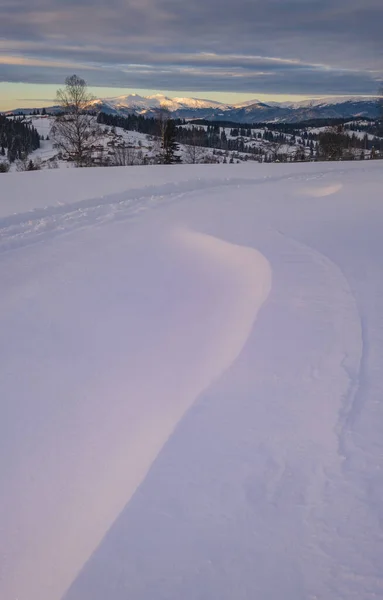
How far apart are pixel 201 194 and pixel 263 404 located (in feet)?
29.0

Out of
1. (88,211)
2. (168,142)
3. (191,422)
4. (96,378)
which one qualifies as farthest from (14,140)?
(191,422)

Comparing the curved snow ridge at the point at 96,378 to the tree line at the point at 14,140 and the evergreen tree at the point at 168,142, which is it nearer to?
the evergreen tree at the point at 168,142

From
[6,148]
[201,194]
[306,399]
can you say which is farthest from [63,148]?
[6,148]

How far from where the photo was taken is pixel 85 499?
2.46 m

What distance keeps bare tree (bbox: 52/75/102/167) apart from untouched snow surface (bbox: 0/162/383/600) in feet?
52.6

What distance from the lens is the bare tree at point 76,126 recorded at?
67.6ft

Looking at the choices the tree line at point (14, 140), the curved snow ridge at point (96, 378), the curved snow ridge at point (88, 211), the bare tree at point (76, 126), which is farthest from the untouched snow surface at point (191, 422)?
the tree line at point (14, 140)

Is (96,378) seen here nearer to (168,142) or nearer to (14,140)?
(168,142)

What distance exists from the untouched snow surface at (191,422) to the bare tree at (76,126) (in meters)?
16.0

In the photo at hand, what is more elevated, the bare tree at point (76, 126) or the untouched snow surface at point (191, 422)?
the bare tree at point (76, 126)

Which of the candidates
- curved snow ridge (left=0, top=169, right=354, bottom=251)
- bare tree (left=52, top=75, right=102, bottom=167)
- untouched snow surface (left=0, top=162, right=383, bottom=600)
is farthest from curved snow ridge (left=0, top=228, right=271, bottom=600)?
bare tree (left=52, top=75, right=102, bottom=167)

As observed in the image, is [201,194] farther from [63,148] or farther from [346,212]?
[63,148]

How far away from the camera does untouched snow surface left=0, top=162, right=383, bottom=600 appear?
2.08 metres

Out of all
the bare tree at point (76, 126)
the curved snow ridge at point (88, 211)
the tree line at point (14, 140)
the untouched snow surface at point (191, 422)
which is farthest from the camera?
the tree line at point (14, 140)
